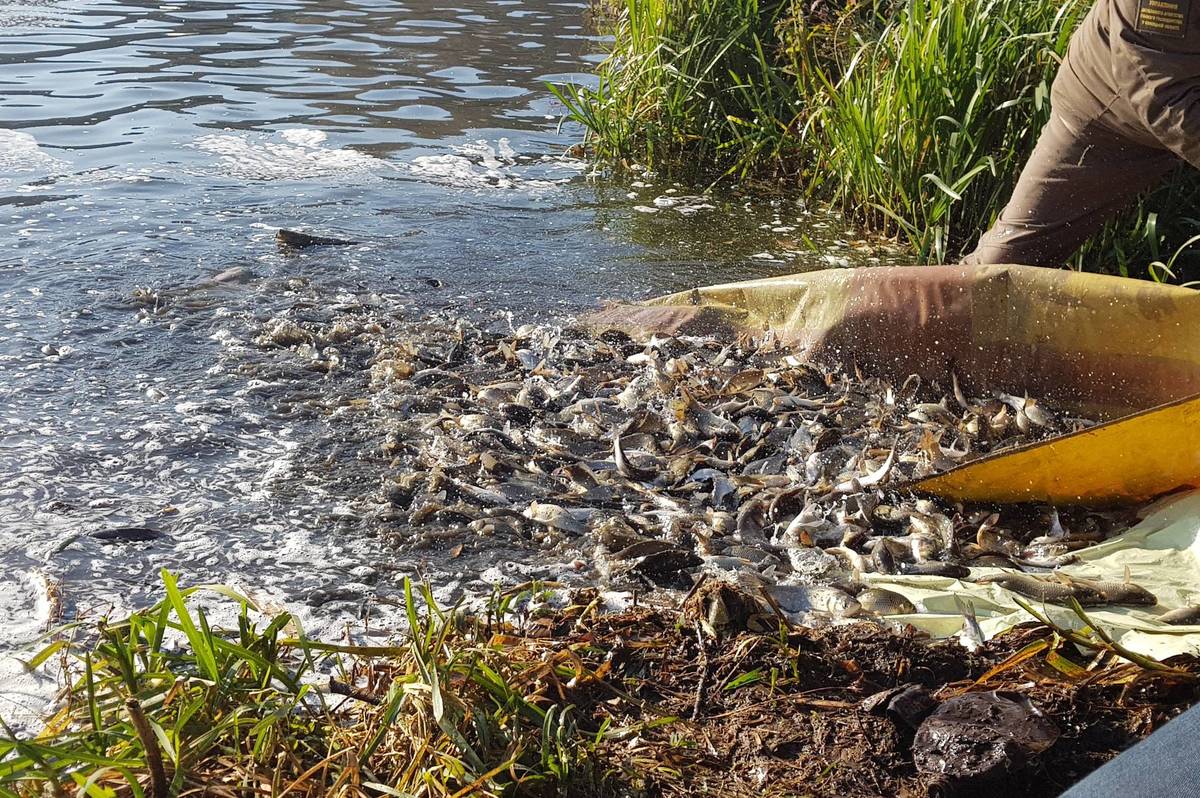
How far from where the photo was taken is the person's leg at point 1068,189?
15.9 ft

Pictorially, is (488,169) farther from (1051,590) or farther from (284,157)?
(1051,590)

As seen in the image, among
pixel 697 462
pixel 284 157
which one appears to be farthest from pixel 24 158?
pixel 697 462

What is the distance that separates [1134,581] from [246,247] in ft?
17.5

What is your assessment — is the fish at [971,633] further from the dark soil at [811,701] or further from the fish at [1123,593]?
the fish at [1123,593]

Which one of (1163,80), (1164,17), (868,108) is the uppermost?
(1164,17)

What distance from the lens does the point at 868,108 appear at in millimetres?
6434

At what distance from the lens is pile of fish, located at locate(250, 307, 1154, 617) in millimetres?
3482

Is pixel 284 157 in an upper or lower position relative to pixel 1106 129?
lower

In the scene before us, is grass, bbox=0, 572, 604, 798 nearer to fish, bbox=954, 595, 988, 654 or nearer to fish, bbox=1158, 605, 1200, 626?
fish, bbox=954, 595, 988, 654

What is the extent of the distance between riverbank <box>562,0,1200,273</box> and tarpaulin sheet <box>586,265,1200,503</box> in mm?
1154

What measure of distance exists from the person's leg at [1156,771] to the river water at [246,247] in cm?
223

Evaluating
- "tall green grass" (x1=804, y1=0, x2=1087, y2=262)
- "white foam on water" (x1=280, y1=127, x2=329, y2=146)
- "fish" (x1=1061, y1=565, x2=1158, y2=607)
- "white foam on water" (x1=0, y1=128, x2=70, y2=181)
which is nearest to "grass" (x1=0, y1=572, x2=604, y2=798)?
"fish" (x1=1061, y1=565, x2=1158, y2=607)

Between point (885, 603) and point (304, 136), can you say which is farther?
point (304, 136)

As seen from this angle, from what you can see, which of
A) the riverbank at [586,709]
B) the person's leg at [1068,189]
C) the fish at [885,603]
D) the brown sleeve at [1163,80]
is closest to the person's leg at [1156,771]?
the riverbank at [586,709]
